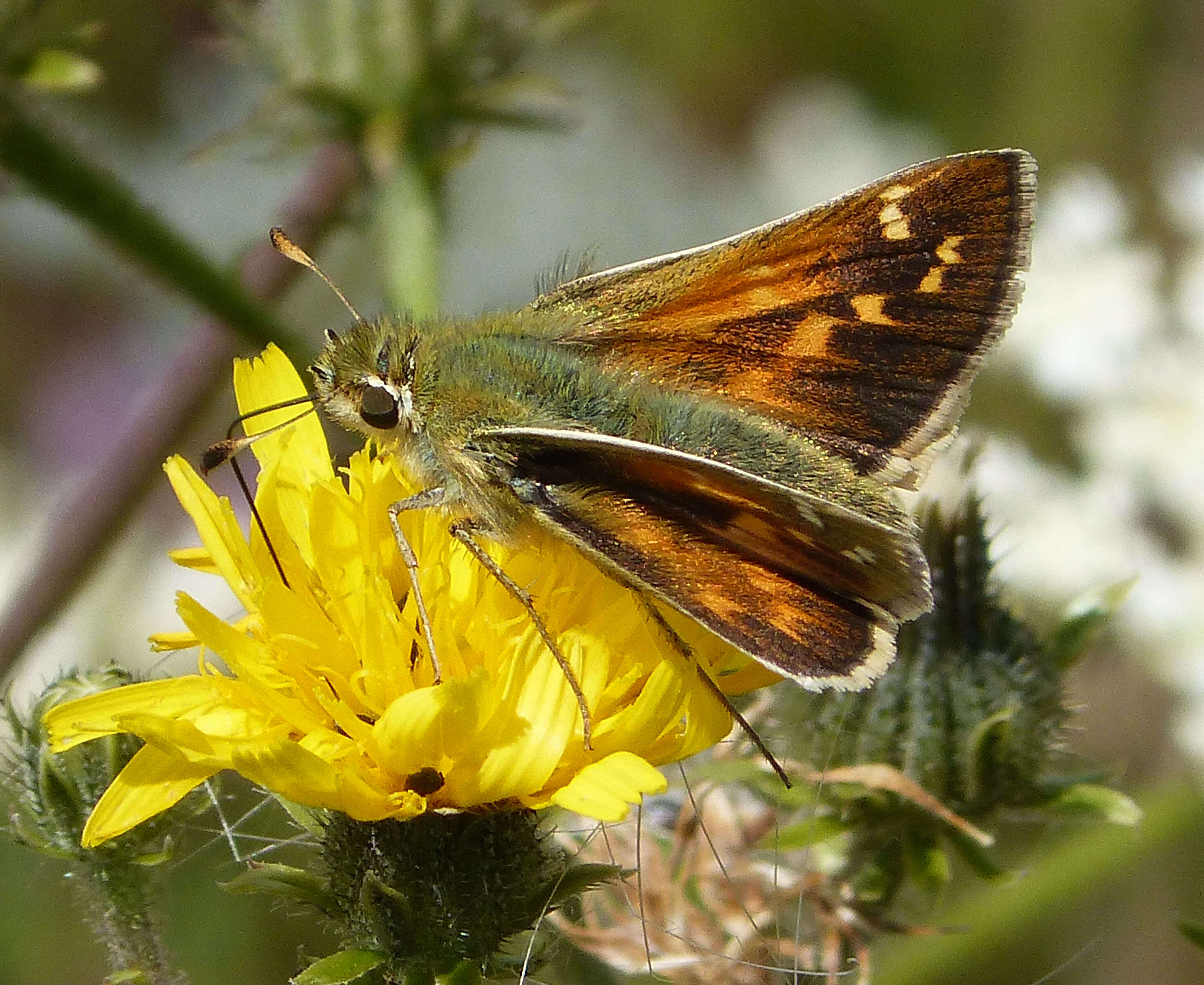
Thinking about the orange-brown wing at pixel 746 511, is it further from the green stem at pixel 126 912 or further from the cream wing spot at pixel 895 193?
the green stem at pixel 126 912

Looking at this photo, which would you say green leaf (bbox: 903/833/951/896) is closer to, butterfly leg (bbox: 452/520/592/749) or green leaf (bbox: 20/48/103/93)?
butterfly leg (bbox: 452/520/592/749)

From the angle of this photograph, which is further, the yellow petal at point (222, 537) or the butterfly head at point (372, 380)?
the butterfly head at point (372, 380)

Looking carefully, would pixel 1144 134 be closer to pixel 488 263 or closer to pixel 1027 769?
pixel 488 263

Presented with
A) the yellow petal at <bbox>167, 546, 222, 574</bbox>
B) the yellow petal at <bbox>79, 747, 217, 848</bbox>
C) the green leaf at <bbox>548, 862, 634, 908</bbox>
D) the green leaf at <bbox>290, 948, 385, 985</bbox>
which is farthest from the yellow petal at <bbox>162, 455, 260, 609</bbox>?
the green leaf at <bbox>548, 862, 634, 908</bbox>

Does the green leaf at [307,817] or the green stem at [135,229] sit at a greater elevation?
the green stem at [135,229]

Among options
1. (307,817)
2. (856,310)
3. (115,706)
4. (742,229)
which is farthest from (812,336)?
(742,229)

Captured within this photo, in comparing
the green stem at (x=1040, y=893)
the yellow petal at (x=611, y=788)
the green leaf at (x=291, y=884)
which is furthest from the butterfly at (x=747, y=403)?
the green stem at (x=1040, y=893)

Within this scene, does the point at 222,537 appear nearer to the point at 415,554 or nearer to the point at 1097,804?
the point at 415,554
